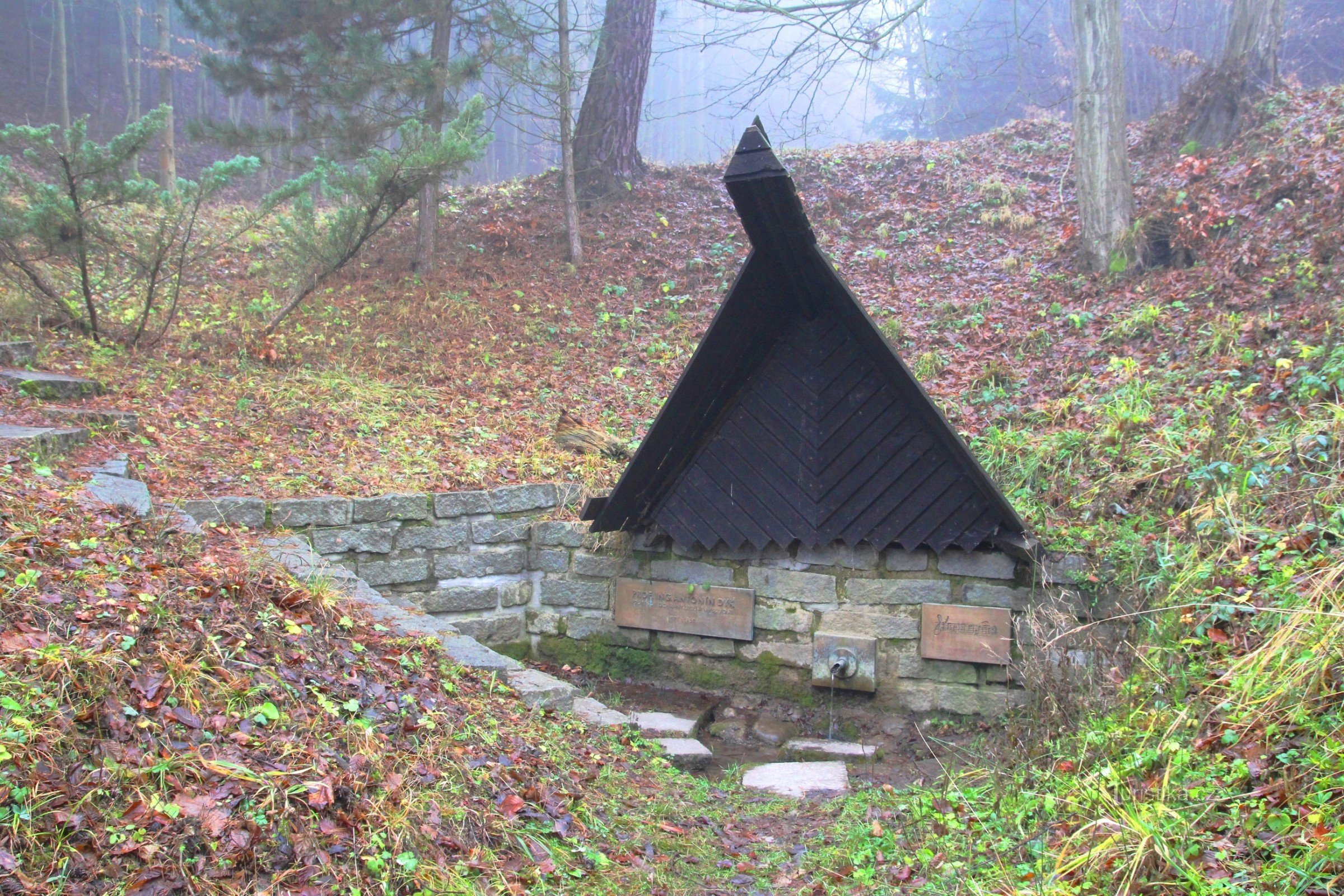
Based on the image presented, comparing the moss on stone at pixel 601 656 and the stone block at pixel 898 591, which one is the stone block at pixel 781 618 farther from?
the moss on stone at pixel 601 656

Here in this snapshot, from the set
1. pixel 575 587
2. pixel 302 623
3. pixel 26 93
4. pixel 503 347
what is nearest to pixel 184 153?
pixel 26 93

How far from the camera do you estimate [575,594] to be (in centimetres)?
631

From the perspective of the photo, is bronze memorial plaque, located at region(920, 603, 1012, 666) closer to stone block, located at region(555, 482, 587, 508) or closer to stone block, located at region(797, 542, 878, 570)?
stone block, located at region(797, 542, 878, 570)

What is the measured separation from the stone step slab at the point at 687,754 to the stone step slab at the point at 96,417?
4.22 metres

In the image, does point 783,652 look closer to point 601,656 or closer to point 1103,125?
point 601,656

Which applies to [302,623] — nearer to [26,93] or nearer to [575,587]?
[575,587]

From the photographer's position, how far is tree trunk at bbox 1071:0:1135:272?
28.6 feet

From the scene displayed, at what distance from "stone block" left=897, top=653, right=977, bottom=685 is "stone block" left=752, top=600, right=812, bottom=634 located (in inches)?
23.9

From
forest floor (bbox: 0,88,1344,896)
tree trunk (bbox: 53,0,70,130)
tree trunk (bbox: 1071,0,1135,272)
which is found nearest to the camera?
forest floor (bbox: 0,88,1344,896)

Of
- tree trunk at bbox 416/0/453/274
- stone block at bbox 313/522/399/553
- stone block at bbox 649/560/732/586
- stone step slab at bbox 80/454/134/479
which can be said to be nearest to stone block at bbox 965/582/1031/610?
stone block at bbox 649/560/732/586

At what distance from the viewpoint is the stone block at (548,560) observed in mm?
6375

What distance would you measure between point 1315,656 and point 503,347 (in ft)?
25.3

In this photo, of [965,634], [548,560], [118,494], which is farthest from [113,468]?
[965,634]

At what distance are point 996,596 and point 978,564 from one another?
21cm
